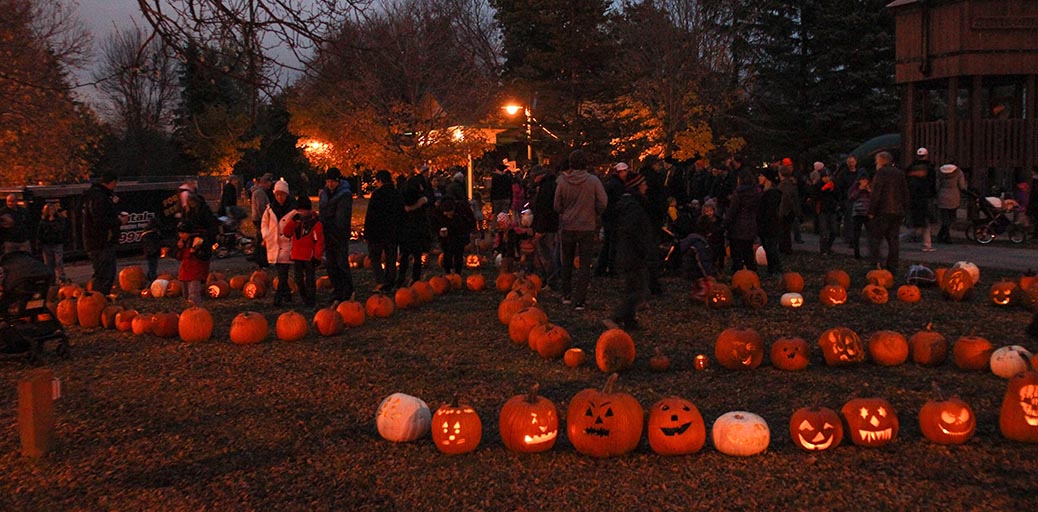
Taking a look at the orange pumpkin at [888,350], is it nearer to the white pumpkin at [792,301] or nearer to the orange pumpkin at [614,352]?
the orange pumpkin at [614,352]

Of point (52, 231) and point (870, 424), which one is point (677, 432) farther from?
point (52, 231)

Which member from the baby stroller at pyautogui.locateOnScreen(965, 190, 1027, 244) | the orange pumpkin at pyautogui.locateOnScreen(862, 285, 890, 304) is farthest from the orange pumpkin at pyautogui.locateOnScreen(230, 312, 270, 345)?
the baby stroller at pyautogui.locateOnScreen(965, 190, 1027, 244)

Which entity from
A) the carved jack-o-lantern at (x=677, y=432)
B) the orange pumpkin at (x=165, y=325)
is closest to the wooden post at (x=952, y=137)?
the orange pumpkin at (x=165, y=325)

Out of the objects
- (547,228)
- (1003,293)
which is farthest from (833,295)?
(547,228)

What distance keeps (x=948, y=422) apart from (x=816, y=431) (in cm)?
86

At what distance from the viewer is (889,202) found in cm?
1351

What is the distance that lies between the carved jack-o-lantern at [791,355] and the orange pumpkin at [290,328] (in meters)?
5.14

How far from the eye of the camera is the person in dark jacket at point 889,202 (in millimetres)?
13438

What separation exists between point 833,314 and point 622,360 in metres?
4.19

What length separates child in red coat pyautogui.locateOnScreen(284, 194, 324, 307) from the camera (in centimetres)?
1193

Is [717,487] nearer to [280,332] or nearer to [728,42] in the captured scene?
[280,332]

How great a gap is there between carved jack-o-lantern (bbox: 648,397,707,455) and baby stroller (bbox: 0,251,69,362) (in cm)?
662

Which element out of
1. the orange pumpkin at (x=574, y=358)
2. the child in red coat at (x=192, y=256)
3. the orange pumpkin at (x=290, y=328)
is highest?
the child in red coat at (x=192, y=256)

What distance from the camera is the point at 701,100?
46.1 meters
